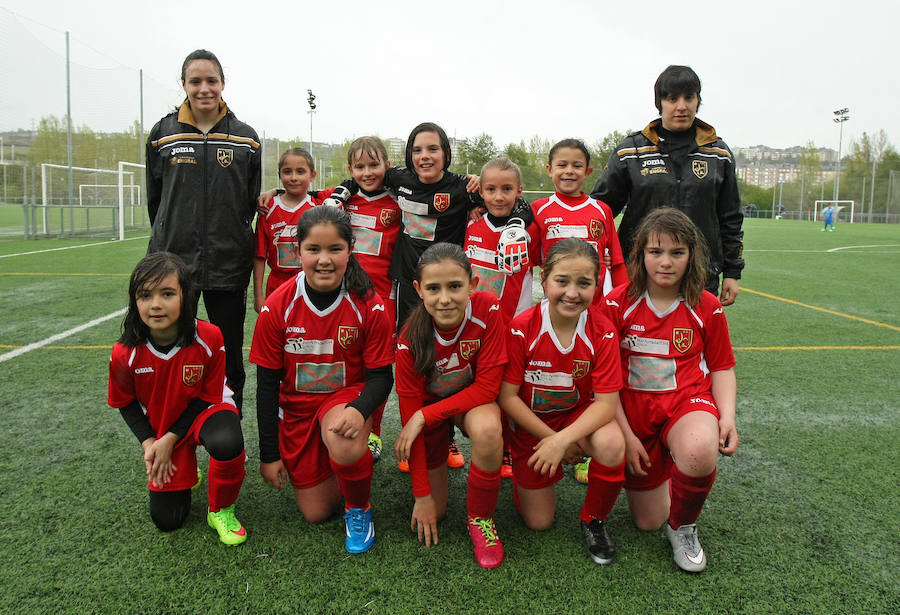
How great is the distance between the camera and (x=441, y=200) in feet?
9.84

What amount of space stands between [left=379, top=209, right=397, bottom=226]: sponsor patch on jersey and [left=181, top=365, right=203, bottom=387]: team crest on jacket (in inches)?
48.6

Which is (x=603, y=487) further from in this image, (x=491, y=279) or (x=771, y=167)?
(x=771, y=167)

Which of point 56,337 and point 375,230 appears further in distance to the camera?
point 56,337

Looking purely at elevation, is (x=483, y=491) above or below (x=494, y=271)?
below

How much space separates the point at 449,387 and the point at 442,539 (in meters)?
0.58

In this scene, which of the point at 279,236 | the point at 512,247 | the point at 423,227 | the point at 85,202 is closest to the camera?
the point at 512,247

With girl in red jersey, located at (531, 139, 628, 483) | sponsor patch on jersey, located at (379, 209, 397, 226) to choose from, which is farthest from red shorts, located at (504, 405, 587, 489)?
sponsor patch on jersey, located at (379, 209, 397, 226)

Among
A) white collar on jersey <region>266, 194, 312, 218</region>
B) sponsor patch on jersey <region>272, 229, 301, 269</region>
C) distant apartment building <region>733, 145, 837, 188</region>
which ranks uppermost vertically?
distant apartment building <region>733, 145, 837, 188</region>

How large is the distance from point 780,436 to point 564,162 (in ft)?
6.16

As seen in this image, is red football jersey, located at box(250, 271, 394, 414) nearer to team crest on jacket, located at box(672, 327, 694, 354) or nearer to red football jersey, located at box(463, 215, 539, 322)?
red football jersey, located at box(463, 215, 539, 322)

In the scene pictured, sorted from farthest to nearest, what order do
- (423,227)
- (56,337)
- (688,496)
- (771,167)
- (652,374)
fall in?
(771,167), (56,337), (423,227), (652,374), (688,496)

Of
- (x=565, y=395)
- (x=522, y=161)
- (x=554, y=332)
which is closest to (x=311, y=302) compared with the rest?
(x=554, y=332)

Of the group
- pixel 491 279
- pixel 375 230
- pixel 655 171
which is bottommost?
pixel 491 279

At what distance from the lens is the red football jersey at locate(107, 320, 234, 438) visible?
2299 millimetres
